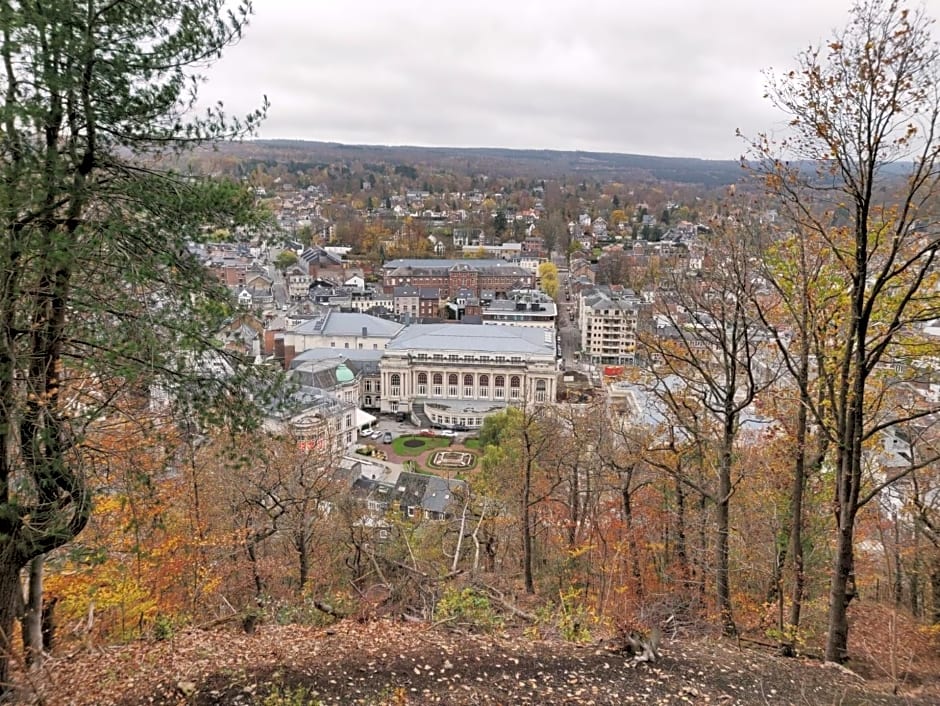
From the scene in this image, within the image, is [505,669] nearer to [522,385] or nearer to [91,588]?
[91,588]

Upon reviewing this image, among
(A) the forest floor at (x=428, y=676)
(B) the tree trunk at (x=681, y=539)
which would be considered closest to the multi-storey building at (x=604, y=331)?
(B) the tree trunk at (x=681, y=539)

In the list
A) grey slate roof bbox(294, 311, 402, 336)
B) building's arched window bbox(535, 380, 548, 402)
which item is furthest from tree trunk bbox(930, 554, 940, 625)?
grey slate roof bbox(294, 311, 402, 336)

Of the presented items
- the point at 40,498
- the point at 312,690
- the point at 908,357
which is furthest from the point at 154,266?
the point at 908,357

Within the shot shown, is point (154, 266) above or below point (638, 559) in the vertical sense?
above

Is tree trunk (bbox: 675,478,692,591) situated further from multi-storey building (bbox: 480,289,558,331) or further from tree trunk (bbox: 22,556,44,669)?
multi-storey building (bbox: 480,289,558,331)

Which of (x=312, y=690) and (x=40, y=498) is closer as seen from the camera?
(x=40, y=498)

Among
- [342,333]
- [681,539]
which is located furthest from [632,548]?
[342,333]

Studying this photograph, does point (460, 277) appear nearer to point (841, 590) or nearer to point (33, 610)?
point (841, 590)
